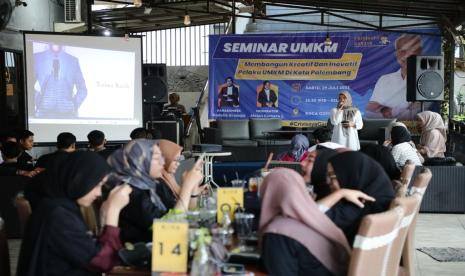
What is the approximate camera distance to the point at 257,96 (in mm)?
14250

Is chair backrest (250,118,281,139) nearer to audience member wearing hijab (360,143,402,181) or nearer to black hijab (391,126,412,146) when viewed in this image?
black hijab (391,126,412,146)

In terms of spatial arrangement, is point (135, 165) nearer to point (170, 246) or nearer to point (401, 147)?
point (170, 246)

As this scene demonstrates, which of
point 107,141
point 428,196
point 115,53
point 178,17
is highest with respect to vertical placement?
point 178,17

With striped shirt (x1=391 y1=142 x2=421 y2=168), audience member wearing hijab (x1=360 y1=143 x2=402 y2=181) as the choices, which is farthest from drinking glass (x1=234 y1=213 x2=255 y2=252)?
striped shirt (x1=391 y1=142 x2=421 y2=168)

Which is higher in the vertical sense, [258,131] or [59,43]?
[59,43]

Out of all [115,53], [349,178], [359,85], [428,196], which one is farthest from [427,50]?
[349,178]

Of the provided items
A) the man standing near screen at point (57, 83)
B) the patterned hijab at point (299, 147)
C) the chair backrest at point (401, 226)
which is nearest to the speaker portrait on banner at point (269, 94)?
the patterned hijab at point (299, 147)

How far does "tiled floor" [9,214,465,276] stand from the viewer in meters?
5.39

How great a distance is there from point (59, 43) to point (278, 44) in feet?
22.5

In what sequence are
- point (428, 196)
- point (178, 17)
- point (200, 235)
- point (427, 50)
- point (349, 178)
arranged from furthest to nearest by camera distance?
point (178, 17) → point (427, 50) → point (428, 196) → point (349, 178) → point (200, 235)

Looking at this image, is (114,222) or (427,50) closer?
Answer: (114,222)

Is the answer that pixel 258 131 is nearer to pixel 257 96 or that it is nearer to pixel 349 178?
pixel 257 96

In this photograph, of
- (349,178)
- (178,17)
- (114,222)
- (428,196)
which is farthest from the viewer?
(178,17)

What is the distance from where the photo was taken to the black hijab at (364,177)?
117 inches
